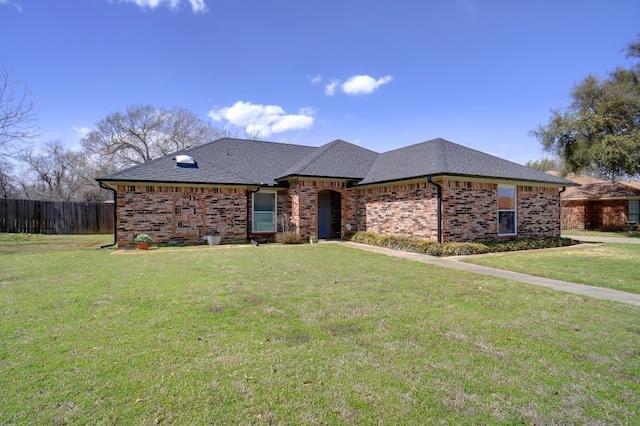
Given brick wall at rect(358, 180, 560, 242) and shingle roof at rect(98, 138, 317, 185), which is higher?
shingle roof at rect(98, 138, 317, 185)

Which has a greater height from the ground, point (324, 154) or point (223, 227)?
point (324, 154)

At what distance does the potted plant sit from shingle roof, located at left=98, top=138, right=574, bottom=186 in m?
2.45

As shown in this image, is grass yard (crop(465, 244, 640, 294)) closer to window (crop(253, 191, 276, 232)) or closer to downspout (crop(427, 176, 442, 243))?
downspout (crop(427, 176, 442, 243))

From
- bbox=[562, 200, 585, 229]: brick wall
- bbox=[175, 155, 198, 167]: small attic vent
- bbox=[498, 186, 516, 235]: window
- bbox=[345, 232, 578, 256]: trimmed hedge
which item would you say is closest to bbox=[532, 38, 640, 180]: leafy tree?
bbox=[562, 200, 585, 229]: brick wall

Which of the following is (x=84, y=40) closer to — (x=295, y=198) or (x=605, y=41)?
(x=295, y=198)

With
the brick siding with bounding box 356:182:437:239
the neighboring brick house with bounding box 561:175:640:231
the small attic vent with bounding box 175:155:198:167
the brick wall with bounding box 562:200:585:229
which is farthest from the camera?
the brick wall with bounding box 562:200:585:229

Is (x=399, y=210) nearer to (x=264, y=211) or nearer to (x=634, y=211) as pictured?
(x=264, y=211)

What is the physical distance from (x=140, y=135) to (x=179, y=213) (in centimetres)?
2486

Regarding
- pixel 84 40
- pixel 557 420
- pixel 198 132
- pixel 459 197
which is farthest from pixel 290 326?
pixel 198 132

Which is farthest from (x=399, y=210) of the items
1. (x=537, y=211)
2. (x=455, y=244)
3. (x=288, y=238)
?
(x=537, y=211)

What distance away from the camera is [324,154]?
18.6 meters

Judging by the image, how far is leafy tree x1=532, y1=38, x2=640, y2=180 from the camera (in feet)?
68.7

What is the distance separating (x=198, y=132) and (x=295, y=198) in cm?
2620

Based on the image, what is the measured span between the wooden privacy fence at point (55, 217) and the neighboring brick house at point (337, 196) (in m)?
8.88
